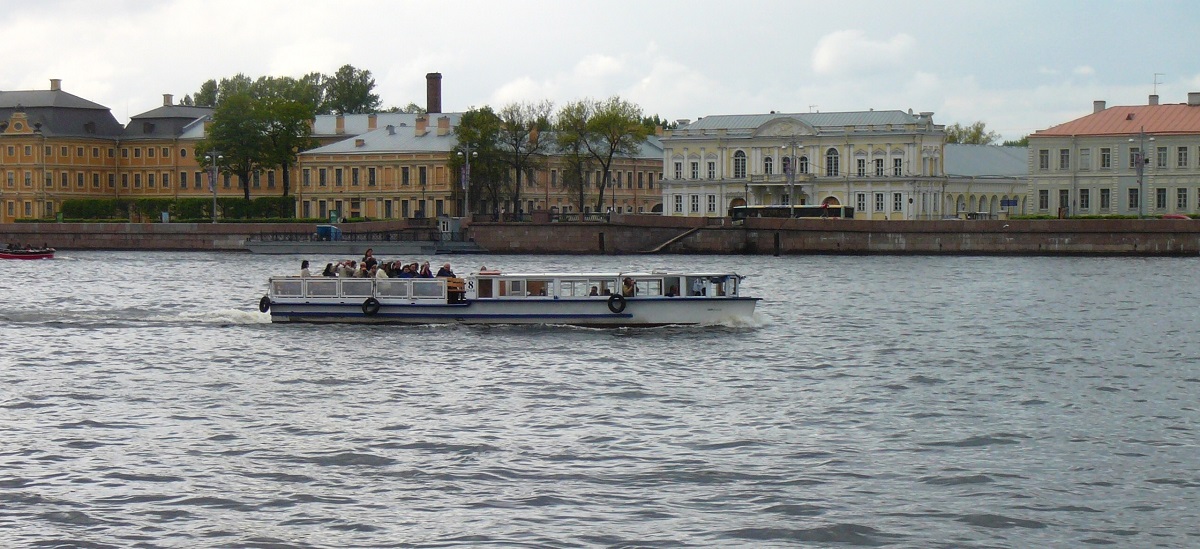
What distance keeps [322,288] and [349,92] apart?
9729cm

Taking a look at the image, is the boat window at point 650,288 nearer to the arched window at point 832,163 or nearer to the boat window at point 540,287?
the boat window at point 540,287

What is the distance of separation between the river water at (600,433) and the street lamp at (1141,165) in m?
37.5

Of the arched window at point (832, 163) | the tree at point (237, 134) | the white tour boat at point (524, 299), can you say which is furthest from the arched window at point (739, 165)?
the white tour boat at point (524, 299)

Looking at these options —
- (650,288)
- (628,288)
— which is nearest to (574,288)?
(628,288)

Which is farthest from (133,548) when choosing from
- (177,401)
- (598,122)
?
(598,122)

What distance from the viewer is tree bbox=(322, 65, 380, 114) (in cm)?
13100

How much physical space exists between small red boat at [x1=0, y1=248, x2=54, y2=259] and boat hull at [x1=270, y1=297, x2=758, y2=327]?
46466 mm

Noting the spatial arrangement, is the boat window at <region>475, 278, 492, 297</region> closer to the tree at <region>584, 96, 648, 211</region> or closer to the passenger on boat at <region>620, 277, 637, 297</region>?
the passenger on boat at <region>620, 277, 637, 297</region>

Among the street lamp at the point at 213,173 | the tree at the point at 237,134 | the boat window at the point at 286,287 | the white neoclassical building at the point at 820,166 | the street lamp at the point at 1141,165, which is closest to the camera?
the boat window at the point at 286,287

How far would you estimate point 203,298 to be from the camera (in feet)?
159

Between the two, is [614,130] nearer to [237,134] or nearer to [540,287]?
[237,134]

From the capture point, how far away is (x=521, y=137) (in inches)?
3957

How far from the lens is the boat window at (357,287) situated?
3656 centimetres

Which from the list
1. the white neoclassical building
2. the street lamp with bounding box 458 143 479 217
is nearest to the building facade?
the white neoclassical building
